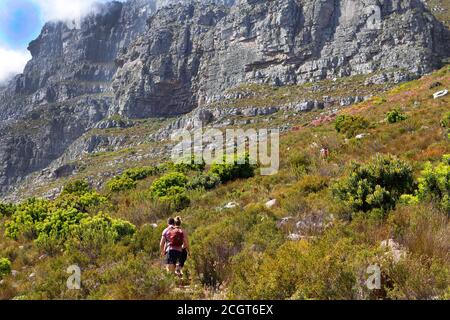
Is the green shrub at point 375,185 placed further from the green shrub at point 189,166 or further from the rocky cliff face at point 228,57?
the rocky cliff face at point 228,57

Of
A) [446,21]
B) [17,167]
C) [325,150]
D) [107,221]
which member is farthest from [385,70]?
[17,167]

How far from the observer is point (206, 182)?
1686cm

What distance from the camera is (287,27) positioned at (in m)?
116

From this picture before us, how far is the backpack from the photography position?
7989 millimetres

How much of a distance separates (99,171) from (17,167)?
106850 millimetres

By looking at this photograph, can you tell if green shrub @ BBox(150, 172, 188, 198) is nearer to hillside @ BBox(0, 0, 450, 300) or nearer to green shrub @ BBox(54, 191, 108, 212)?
hillside @ BBox(0, 0, 450, 300)

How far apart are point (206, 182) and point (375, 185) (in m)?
9.34

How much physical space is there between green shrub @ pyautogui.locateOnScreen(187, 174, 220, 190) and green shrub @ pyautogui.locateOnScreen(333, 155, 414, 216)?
840 cm

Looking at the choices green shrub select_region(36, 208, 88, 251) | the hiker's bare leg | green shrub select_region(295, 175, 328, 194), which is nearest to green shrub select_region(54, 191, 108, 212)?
green shrub select_region(36, 208, 88, 251)

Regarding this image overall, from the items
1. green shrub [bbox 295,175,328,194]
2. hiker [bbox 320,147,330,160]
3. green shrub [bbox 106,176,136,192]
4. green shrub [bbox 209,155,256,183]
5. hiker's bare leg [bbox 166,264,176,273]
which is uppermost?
hiker [bbox 320,147,330,160]

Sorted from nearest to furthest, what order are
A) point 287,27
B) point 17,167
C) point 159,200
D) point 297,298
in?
point 297,298
point 159,200
point 287,27
point 17,167

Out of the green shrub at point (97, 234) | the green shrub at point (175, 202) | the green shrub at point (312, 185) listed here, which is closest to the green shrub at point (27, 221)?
the green shrub at point (97, 234)

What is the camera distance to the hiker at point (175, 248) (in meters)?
7.63
